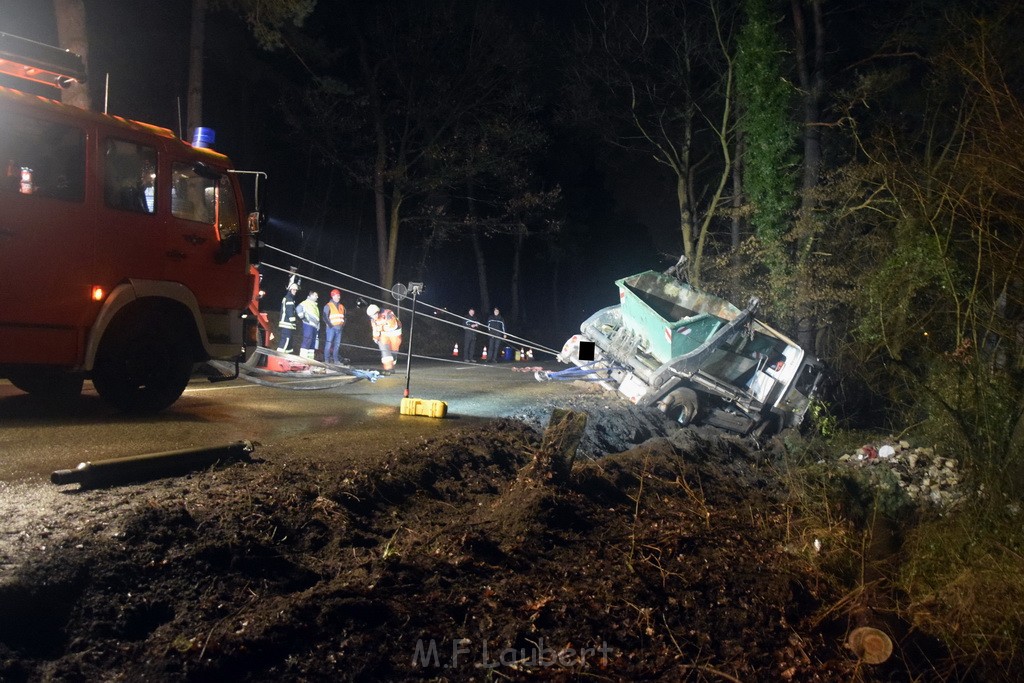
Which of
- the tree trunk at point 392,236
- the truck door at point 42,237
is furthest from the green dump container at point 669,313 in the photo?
the tree trunk at point 392,236

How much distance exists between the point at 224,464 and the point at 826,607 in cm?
479

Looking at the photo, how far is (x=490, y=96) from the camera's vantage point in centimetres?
2567

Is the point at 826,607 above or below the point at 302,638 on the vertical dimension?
below

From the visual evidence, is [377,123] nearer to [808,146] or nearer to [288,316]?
[288,316]

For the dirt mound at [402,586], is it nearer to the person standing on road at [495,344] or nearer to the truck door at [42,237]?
the truck door at [42,237]

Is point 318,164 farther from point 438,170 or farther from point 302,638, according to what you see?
point 302,638

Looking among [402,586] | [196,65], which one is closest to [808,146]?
[196,65]

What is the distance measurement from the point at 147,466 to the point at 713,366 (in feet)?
32.1

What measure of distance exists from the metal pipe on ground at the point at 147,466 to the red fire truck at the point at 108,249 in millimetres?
2069

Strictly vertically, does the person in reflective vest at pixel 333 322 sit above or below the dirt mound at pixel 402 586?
above

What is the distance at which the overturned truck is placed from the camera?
12891mm

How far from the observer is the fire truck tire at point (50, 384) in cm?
789

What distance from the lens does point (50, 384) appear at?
8109 millimetres

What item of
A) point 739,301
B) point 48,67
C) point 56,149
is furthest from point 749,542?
point 739,301
